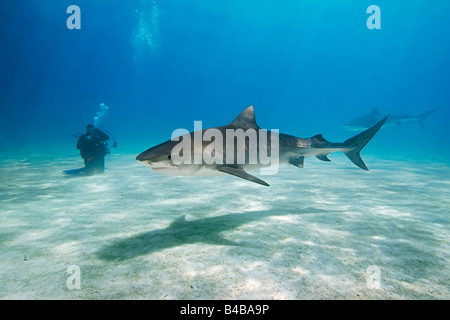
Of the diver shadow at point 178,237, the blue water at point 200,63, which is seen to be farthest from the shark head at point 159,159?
the blue water at point 200,63

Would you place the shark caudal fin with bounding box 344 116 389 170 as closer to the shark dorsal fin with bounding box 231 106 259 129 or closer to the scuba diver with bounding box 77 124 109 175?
the shark dorsal fin with bounding box 231 106 259 129

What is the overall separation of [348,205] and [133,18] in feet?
218

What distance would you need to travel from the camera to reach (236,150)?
416 cm

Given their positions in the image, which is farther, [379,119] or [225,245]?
[379,119]

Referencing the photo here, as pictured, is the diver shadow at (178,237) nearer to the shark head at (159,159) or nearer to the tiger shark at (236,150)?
the tiger shark at (236,150)

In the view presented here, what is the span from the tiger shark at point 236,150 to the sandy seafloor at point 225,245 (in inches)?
40.2

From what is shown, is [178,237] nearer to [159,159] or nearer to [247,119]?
[159,159]

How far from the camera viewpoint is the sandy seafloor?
2143 millimetres

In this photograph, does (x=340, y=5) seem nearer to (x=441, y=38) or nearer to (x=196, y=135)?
(x=441, y=38)

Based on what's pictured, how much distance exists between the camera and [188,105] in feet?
656

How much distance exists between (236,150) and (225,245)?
1.73m

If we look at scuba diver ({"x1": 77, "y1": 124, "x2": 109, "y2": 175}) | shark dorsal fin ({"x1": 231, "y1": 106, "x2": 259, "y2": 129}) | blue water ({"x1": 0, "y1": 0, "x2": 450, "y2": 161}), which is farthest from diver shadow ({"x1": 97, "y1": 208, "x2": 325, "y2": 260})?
blue water ({"x1": 0, "y1": 0, "x2": 450, "y2": 161})

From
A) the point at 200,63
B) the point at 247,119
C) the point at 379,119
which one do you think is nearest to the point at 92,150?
the point at 247,119

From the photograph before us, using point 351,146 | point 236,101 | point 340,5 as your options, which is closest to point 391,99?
point 236,101
